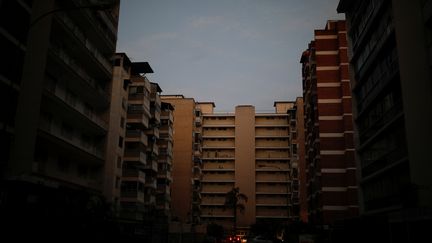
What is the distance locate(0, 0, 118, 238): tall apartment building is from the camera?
2500 centimetres

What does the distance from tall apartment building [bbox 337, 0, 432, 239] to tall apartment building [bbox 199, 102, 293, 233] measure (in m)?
74.4

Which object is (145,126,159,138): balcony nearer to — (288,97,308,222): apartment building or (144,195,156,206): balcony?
(144,195,156,206): balcony

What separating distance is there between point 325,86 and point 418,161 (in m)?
32.5

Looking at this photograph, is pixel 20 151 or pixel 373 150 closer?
pixel 20 151

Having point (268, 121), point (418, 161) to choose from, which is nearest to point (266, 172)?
point (268, 121)

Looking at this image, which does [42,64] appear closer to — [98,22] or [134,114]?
[98,22]

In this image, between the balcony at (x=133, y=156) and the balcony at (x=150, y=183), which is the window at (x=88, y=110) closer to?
the balcony at (x=133, y=156)

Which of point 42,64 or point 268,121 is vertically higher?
point 268,121

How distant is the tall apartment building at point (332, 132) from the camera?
57906mm

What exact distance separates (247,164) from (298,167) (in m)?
A: 26.9

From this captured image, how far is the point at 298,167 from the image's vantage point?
95750mm

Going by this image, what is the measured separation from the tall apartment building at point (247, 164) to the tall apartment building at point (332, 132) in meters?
53.0

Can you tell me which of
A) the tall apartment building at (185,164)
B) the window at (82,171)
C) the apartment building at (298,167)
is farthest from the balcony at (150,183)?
the apartment building at (298,167)

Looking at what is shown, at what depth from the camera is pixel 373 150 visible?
131 feet
